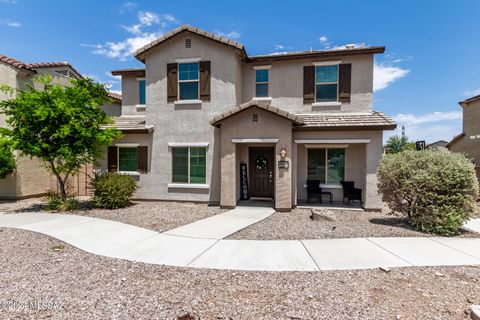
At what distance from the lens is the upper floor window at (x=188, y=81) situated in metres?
12.7

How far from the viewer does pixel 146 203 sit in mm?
12617

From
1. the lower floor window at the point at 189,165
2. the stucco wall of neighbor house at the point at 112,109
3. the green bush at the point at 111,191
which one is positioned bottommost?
the green bush at the point at 111,191

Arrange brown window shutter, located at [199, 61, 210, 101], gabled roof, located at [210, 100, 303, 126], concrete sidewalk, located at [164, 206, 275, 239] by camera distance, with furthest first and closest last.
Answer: brown window shutter, located at [199, 61, 210, 101] → gabled roof, located at [210, 100, 303, 126] → concrete sidewalk, located at [164, 206, 275, 239]

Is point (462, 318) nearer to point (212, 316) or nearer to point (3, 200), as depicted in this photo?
point (212, 316)

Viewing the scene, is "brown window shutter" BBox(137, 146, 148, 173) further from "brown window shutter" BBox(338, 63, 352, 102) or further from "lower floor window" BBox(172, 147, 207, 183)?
"brown window shutter" BBox(338, 63, 352, 102)

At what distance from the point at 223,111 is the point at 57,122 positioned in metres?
7.19

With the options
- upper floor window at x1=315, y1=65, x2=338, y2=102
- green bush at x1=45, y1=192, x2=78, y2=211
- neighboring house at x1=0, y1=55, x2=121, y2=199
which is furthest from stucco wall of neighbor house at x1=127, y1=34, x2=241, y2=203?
upper floor window at x1=315, y1=65, x2=338, y2=102

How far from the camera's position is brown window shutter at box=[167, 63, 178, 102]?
12789mm

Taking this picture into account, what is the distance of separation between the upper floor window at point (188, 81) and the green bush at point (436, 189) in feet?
31.2

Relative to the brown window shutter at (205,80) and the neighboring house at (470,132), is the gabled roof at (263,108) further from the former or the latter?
the neighboring house at (470,132)

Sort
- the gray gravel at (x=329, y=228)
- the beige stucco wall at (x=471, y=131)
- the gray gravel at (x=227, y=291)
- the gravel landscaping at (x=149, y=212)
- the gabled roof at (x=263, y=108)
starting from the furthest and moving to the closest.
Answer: the beige stucco wall at (x=471, y=131), the gabled roof at (x=263, y=108), the gravel landscaping at (x=149, y=212), the gray gravel at (x=329, y=228), the gray gravel at (x=227, y=291)

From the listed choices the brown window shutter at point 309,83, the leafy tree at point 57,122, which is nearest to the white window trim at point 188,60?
the leafy tree at point 57,122

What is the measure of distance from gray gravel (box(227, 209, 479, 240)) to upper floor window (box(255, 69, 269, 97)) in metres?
6.76

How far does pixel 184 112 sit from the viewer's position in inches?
504
